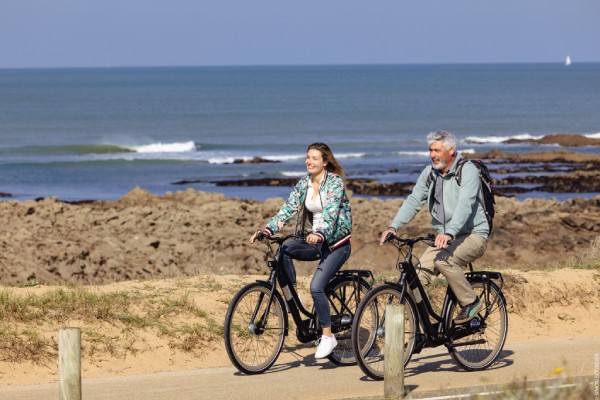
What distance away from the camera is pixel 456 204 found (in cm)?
915

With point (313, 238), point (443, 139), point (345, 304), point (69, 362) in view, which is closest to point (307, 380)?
point (345, 304)

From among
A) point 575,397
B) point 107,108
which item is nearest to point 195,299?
point 575,397

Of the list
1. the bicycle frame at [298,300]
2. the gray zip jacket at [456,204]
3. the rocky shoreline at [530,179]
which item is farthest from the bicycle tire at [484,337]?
the rocky shoreline at [530,179]

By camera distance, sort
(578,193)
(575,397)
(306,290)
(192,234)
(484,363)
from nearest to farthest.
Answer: (575,397) → (484,363) → (306,290) → (192,234) → (578,193)

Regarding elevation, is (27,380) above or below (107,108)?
below

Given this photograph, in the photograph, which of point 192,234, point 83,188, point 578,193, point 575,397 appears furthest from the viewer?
point 83,188

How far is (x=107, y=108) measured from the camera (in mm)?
103438

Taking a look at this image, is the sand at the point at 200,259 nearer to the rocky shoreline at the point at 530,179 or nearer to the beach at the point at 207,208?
the beach at the point at 207,208

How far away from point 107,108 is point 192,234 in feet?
270

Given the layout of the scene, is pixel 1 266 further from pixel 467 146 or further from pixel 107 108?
pixel 107 108

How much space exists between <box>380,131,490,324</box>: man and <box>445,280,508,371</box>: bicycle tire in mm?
270

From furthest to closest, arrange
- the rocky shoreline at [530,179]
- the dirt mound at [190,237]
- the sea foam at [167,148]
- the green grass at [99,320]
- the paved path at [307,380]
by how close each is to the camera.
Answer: the sea foam at [167,148] < the rocky shoreline at [530,179] < the dirt mound at [190,237] < the green grass at [99,320] < the paved path at [307,380]

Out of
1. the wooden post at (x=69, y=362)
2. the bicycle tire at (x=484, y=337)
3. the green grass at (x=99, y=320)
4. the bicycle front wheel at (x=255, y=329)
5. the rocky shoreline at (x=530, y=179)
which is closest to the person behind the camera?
the wooden post at (x=69, y=362)

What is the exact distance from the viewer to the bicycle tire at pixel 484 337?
9555 mm
